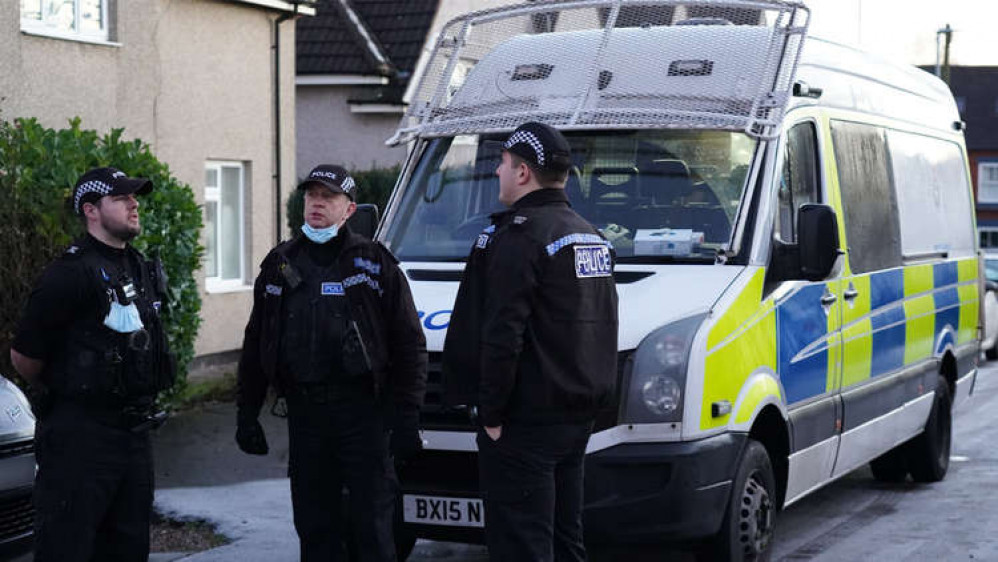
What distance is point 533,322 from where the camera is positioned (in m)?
4.99

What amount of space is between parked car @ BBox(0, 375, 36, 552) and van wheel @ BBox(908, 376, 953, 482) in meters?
5.85

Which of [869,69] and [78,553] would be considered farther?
[869,69]

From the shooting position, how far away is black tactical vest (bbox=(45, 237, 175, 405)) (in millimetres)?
5434

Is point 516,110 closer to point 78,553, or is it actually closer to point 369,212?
point 369,212

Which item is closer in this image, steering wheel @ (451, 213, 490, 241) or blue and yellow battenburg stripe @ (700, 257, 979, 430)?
blue and yellow battenburg stripe @ (700, 257, 979, 430)

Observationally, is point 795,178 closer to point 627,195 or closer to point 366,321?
point 627,195

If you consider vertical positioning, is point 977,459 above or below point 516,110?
below

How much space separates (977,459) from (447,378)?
729 cm

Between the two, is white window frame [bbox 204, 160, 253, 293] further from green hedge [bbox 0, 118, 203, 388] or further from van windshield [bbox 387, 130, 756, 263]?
van windshield [bbox 387, 130, 756, 263]

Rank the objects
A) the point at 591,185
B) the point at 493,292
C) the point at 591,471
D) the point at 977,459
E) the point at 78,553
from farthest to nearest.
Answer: the point at 977,459 → the point at 591,185 → the point at 591,471 → the point at 78,553 → the point at 493,292

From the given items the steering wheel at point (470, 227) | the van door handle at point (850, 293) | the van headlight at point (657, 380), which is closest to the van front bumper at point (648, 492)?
the van headlight at point (657, 380)

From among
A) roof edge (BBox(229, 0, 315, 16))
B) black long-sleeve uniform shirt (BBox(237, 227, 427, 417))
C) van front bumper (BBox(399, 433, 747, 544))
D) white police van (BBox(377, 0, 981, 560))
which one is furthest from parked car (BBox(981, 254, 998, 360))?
black long-sleeve uniform shirt (BBox(237, 227, 427, 417))

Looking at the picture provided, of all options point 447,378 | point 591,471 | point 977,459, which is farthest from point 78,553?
point 977,459

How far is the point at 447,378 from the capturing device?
5.11m
